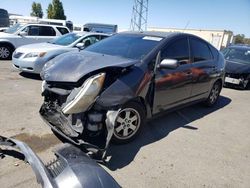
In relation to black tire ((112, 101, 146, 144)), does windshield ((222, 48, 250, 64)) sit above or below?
above

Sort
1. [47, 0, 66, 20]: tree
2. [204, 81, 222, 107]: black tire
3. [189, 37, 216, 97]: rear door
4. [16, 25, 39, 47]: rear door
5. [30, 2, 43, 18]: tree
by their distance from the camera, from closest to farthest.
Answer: [189, 37, 216, 97]: rear door, [204, 81, 222, 107]: black tire, [16, 25, 39, 47]: rear door, [47, 0, 66, 20]: tree, [30, 2, 43, 18]: tree

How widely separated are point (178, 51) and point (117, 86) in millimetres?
1758

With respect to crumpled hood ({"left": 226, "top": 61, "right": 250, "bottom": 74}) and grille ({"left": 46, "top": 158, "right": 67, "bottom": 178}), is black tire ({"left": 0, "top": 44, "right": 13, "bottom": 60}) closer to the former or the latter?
crumpled hood ({"left": 226, "top": 61, "right": 250, "bottom": 74})

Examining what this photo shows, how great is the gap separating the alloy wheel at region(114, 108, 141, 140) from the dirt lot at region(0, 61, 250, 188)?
0.19 metres

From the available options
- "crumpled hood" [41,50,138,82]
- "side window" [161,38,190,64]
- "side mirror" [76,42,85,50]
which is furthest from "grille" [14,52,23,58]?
"side window" [161,38,190,64]

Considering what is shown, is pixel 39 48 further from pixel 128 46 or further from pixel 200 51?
pixel 200 51

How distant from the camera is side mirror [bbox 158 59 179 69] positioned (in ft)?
13.0

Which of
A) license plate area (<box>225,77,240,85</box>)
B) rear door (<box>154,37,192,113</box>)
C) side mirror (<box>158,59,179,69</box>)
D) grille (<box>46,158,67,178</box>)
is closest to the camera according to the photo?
grille (<box>46,158,67,178</box>)

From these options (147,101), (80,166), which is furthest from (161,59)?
(80,166)

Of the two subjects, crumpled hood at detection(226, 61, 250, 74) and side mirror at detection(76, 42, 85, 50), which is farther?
crumpled hood at detection(226, 61, 250, 74)

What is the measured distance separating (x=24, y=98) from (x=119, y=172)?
11.7 ft

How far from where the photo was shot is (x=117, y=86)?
135 inches

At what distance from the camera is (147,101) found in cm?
401

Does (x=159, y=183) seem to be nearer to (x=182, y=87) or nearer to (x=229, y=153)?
(x=229, y=153)
